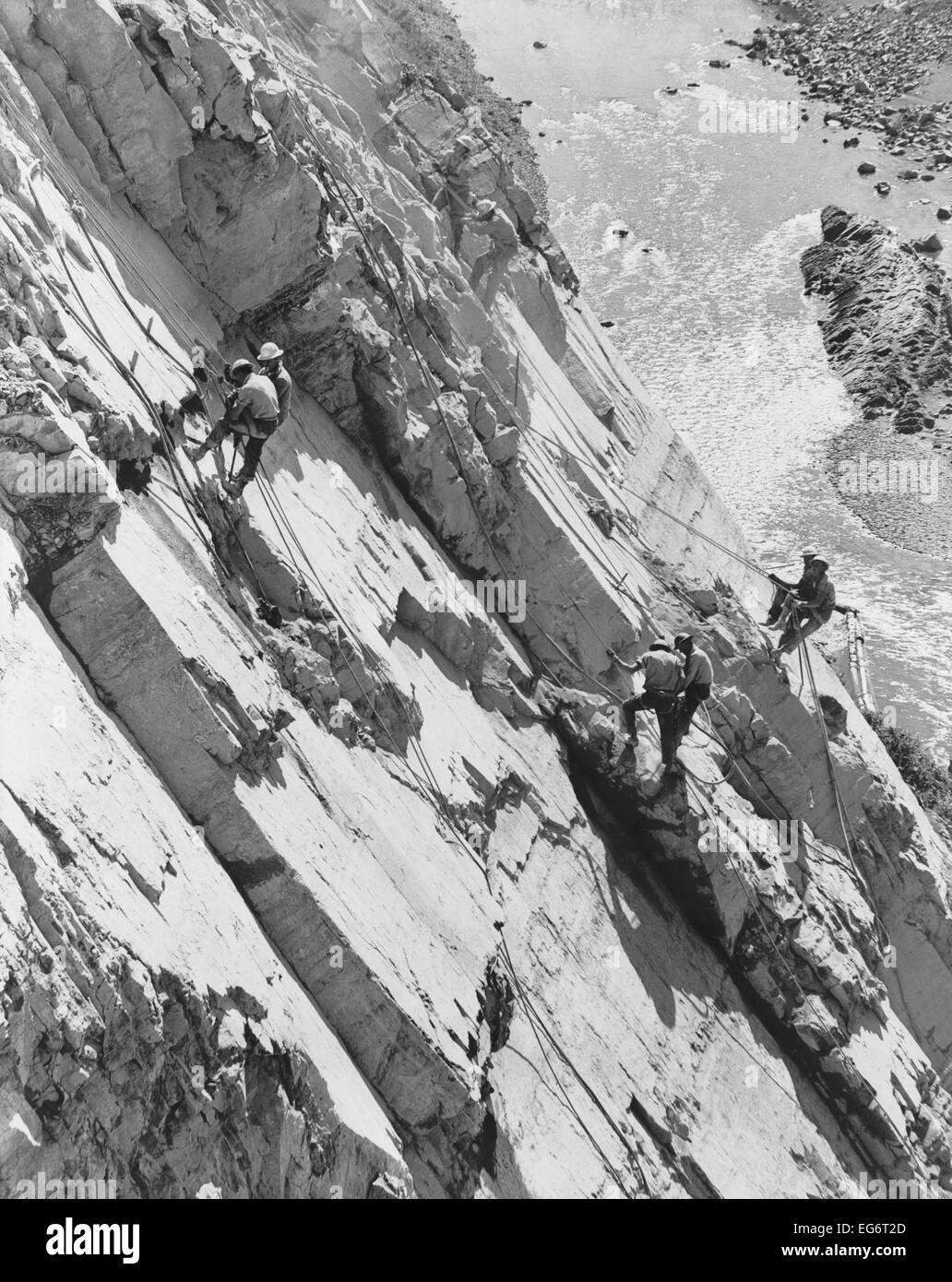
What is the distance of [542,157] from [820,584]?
25.3m

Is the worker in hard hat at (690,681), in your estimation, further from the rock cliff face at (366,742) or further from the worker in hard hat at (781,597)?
the worker in hard hat at (781,597)

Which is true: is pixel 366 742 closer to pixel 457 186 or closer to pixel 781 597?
pixel 781 597

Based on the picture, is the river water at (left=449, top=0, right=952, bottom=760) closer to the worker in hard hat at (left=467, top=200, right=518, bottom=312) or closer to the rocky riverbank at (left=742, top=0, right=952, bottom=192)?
the rocky riverbank at (left=742, top=0, right=952, bottom=192)

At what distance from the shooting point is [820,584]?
2117 centimetres

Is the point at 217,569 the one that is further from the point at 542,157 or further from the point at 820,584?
the point at 542,157

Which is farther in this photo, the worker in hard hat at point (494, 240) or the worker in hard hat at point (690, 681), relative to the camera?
the worker in hard hat at point (494, 240)

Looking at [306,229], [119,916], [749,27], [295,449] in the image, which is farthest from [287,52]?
[749,27]

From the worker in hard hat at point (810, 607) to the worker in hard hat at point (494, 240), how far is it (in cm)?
658

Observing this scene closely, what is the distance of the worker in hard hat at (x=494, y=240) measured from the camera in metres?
22.7

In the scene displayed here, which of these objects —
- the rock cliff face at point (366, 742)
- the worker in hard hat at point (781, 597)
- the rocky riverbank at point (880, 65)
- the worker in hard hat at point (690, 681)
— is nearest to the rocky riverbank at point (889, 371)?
the rocky riverbank at point (880, 65)

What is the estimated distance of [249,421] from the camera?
543 inches

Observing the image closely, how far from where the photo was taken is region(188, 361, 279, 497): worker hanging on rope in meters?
13.8

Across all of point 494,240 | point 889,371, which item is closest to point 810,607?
point 494,240

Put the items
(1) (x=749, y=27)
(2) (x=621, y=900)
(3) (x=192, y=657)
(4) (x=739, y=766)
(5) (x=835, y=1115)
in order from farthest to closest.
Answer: (1) (x=749, y=27), (4) (x=739, y=766), (5) (x=835, y=1115), (2) (x=621, y=900), (3) (x=192, y=657)
